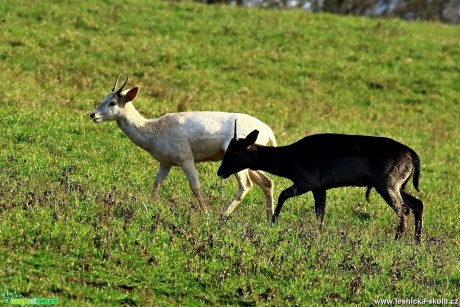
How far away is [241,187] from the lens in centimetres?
1420

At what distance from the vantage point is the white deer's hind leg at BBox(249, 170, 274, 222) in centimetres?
1427

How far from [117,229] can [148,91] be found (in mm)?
11972

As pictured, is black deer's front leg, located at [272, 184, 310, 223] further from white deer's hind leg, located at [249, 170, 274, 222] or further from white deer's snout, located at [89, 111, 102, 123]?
white deer's snout, located at [89, 111, 102, 123]

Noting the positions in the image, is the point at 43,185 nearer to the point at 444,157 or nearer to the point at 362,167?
the point at 362,167

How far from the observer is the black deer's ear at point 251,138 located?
1334 cm

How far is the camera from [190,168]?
1380cm

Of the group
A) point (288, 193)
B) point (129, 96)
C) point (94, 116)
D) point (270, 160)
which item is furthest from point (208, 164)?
point (288, 193)

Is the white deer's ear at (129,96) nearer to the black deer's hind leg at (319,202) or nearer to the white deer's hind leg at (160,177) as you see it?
the white deer's hind leg at (160,177)

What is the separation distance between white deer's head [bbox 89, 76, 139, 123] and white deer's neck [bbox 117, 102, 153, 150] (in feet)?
0.29

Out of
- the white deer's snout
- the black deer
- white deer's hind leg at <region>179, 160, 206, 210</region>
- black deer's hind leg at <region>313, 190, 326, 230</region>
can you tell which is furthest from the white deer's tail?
the white deer's snout

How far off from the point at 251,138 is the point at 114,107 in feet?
8.14

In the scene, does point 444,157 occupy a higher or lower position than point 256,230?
lower

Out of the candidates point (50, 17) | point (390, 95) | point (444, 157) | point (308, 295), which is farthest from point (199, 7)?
point (308, 295)

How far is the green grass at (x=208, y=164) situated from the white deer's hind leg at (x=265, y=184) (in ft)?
0.73
